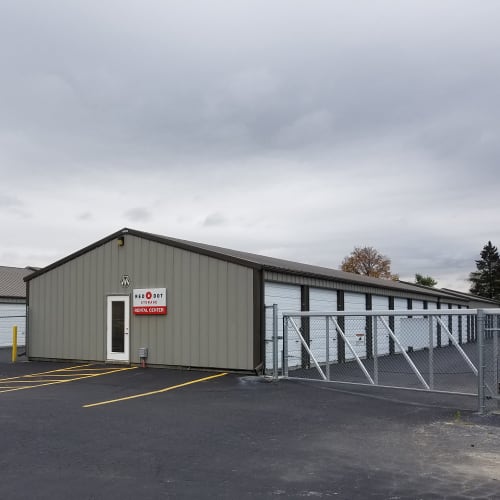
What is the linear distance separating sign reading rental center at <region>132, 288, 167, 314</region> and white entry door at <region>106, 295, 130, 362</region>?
0.43 m

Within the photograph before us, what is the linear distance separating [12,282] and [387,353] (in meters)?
22.7

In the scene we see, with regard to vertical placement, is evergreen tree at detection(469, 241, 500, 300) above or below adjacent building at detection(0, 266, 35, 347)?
above

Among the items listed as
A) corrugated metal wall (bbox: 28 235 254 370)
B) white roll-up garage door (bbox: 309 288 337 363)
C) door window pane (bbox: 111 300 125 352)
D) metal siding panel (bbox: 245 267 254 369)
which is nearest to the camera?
metal siding panel (bbox: 245 267 254 369)

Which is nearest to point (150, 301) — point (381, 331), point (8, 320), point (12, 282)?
point (381, 331)

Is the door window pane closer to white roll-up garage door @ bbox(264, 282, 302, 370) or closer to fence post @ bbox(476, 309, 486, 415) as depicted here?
white roll-up garage door @ bbox(264, 282, 302, 370)

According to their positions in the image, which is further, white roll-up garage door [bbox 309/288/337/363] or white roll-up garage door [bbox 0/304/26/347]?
white roll-up garage door [bbox 0/304/26/347]

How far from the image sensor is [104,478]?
19.8ft

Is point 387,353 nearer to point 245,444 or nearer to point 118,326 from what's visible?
point 118,326

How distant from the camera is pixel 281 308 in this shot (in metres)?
17.2

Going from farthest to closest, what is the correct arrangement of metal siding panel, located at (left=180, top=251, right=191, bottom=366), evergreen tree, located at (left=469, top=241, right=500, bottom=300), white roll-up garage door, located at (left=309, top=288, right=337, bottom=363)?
evergreen tree, located at (left=469, top=241, right=500, bottom=300), white roll-up garage door, located at (left=309, top=288, right=337, bottom=363), metal siding panel, located at (left=180, top=251, right=191, bottom=366)

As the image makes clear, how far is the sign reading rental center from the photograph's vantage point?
→ 17.3 meters

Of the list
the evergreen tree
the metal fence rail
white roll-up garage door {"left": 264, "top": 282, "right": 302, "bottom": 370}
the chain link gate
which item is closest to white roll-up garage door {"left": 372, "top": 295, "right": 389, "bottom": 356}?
the metal fence rail

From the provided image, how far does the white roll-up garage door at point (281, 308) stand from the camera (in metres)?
16.0

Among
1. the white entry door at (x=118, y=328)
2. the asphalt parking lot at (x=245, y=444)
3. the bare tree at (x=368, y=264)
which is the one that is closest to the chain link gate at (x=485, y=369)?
the asphalt parking lot at (x=245, y=444)
